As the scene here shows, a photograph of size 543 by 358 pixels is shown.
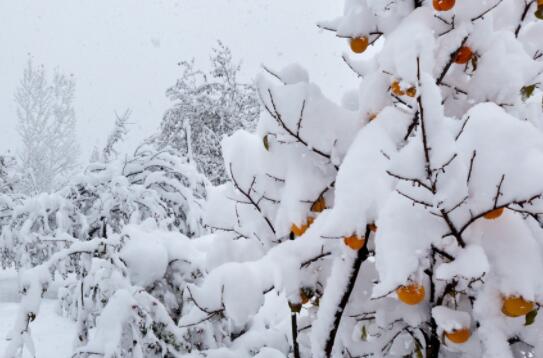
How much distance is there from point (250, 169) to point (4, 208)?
3.67 meters

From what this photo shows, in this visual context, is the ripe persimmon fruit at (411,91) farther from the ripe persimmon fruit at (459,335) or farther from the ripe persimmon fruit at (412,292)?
the ripe persimmon fruit at (459,335)

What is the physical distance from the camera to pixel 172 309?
293cm

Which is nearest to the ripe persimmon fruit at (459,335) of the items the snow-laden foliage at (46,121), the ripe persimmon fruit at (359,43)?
the ripe persimmon fruit at (359,43)

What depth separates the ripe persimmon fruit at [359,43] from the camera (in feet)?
5.05

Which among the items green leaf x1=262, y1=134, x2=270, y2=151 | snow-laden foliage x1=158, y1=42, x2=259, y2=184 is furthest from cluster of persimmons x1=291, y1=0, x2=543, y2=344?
snow-laden foliage x1=158, y1=42, x2=259, y2=184

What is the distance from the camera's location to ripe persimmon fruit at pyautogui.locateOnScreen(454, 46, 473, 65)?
1434mm

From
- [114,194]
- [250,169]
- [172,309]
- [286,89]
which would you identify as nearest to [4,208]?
[114,194]

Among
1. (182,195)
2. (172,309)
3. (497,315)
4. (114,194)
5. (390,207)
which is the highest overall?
(182,195)

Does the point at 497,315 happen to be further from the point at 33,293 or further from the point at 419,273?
the point at 33,293

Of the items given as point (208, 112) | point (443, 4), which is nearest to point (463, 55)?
point (443, 4)

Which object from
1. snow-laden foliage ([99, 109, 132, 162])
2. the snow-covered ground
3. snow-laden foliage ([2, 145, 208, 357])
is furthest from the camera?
the snow-covered ground

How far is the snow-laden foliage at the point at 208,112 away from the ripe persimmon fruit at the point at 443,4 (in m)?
14.5

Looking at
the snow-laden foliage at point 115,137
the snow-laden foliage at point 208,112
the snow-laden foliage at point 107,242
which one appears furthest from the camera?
the snow-laden foliage at point 208,112

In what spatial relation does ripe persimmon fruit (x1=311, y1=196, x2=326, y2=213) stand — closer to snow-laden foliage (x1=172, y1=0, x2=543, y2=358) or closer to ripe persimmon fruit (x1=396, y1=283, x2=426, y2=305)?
snow-laden foliage (x1=172, y1=0, x2=543, y2=358)
